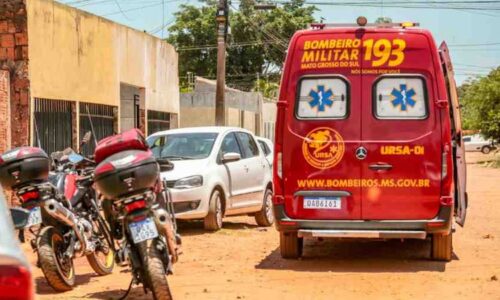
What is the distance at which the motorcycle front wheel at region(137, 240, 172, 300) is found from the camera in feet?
22.5

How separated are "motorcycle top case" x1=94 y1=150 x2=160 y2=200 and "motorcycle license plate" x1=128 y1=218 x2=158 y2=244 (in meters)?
0.25

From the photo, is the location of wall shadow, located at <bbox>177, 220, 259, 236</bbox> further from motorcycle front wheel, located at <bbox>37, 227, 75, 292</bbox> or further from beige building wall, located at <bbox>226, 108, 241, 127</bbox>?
beige building wall, located at <bbox>226, 108, 241, 127</bbox>

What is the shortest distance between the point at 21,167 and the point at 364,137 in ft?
11.9

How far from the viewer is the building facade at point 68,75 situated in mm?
14398

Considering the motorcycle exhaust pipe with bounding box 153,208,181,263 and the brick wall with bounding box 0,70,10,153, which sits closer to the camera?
the motorcycle exhaust pipe with bounding box 153,208,181,263

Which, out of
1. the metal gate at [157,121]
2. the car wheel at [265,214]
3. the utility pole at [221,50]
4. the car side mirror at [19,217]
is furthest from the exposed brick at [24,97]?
the utility pole at [221,50]

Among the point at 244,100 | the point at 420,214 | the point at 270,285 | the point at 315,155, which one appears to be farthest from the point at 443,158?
the point at 244,100

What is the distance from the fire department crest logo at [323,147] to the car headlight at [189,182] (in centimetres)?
326

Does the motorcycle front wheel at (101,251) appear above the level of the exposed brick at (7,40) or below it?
below

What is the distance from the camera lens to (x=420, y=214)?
923cm

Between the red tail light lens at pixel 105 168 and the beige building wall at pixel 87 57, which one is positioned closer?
→ the red tail light lens at pixel 105 168

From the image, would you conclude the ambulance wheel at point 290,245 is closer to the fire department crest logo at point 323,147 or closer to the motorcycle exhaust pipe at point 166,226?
the fire department crest logo at point 323,147

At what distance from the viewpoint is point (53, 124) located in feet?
52.2

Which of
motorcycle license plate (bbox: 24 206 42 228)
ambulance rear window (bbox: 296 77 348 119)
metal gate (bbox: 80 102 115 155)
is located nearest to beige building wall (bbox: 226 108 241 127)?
metal gate (bbox: 80 102 115 155)
